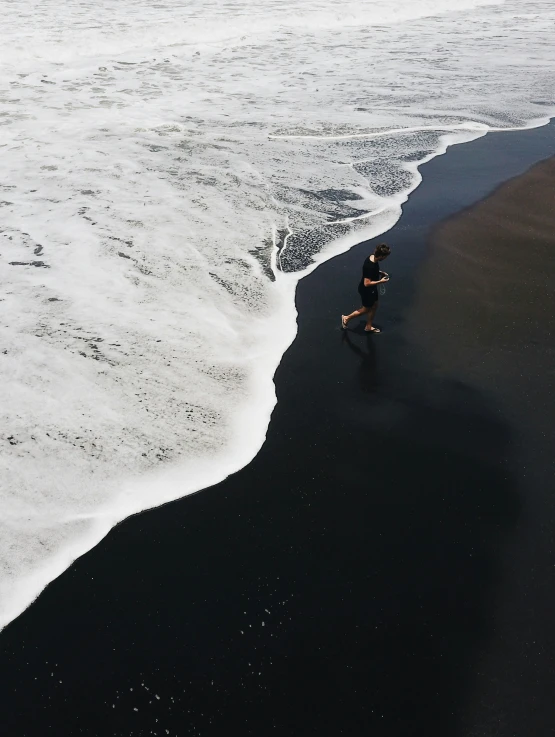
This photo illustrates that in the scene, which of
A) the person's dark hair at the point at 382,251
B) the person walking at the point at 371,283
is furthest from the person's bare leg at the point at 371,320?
the person's dark hair at the point at 382,251

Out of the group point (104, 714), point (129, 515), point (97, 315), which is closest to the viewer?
point (104, 714)

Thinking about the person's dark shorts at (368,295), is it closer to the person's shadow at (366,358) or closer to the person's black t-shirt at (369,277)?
the person's black t-shirt at (369,277)

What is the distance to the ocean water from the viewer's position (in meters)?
6.78

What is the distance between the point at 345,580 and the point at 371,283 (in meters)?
4.34

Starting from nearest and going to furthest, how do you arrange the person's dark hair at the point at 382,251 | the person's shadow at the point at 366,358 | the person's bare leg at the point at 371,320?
the person's shadow at the point at 366,358 < the person's dark hair at the point at 382,251 < the person's bare leg at the point at 371,320

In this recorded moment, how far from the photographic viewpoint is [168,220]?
12250mm

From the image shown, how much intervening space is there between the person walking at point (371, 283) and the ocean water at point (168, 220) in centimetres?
122

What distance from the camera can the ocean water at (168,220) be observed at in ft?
22.2

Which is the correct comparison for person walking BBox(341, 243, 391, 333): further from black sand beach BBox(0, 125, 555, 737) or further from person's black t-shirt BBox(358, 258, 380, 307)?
black sand beach BBox(0, 125, 555, 737)

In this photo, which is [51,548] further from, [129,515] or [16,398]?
[16,398]

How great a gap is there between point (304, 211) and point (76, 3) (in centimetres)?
3324

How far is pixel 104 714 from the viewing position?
4.52m

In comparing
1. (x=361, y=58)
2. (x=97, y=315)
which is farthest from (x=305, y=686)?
(x=361, y=58)

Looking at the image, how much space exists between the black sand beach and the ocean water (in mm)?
596
